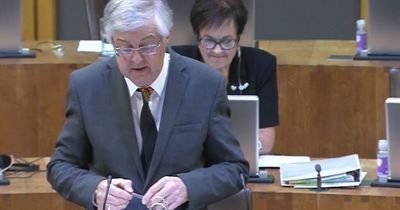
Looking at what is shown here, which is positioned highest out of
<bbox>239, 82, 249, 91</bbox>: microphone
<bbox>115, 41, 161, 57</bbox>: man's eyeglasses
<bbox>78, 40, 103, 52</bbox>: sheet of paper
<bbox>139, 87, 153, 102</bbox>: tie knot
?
<bbox>78, 40, 103, 52</bbox>: sheet of paper

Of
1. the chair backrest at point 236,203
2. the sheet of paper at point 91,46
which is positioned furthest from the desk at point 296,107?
the chair backrest at point 236,203

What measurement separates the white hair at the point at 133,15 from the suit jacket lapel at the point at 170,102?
0.15 metres

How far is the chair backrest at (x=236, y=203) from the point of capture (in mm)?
3004

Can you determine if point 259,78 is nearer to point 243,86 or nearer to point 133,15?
point 243,86

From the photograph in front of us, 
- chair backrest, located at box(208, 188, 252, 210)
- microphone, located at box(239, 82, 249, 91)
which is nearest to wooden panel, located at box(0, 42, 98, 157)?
microphone, located at box(239, 82, 249, 91)

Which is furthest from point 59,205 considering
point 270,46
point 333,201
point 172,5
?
point 270,46

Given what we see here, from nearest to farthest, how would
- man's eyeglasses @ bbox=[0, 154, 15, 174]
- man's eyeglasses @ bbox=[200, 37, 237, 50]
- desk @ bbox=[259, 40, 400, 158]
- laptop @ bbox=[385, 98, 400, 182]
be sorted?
laptop @ bbox=[385, 98, 400, 182] → man's eyeglasses @ bbox=[0, 154, 15, 174] → man's eyeglasses @ bbox=[200, 37, 237, 50] → desk @ bbox=[259, 40, 400, 158]

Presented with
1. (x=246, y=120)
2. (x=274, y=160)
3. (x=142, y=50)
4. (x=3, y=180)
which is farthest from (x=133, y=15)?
(x=274, y=160)

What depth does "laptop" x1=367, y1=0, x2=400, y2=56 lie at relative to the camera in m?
5.24

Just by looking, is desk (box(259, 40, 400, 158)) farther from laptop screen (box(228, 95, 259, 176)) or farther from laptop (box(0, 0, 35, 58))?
laptop screen (box(228, 95, 259, 176))

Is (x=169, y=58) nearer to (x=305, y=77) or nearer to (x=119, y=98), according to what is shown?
(x=119, y=98)

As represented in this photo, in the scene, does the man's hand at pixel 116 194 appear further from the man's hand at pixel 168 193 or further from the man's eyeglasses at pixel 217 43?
the man's eyeglasses at pixel 217 43

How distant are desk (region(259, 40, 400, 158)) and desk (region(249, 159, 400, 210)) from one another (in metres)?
1.37

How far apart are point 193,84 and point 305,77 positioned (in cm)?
246
